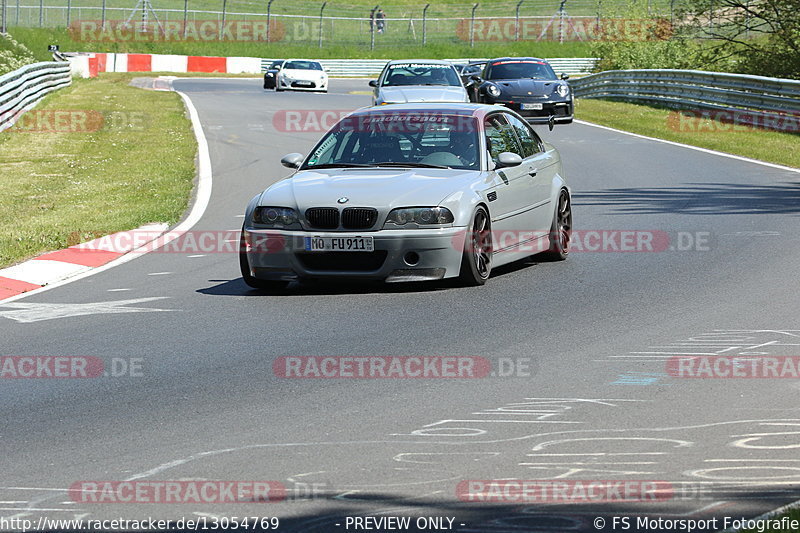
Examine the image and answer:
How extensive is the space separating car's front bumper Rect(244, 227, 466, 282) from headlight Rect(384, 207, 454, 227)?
0.24 feet

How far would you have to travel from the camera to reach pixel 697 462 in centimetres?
575

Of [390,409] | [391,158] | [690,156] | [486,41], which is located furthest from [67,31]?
[390,409]

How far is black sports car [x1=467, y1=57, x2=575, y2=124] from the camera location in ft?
97.2

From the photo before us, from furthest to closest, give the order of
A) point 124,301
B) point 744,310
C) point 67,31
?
point 67,31, point 124,301, point 744,310

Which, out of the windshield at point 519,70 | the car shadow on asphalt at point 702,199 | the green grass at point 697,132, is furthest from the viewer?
the windshield at point 519,70

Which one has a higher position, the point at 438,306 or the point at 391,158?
the point at 391,158

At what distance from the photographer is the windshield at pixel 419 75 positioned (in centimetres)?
2770

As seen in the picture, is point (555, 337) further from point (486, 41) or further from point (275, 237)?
point (486, 41)

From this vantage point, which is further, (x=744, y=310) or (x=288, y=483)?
(x=744, y=310)

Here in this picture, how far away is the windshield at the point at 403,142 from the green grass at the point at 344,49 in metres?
55.6

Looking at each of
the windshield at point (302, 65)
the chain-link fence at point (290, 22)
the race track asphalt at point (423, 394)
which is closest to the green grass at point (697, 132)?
the race track asphalt at point (423, 394)

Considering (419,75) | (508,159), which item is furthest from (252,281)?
(419,75)

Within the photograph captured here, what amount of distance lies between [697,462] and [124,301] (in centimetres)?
577

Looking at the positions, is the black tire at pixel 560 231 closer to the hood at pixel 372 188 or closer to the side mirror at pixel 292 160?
the hood at pixel 372 188
